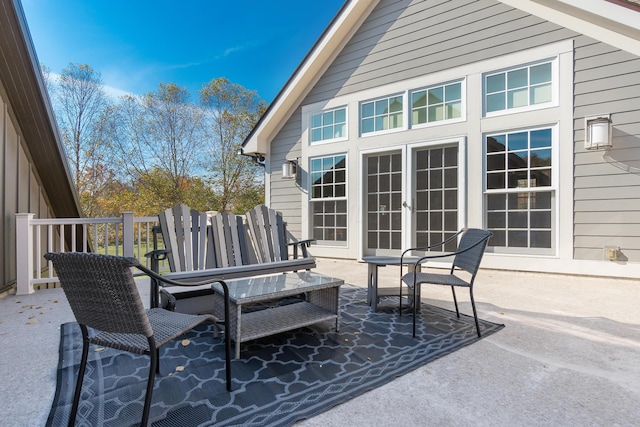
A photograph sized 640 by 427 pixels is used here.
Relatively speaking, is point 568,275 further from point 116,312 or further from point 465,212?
point 116,312

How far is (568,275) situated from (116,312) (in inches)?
210

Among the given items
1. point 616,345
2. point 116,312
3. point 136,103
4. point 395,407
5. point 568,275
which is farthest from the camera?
point 136,103

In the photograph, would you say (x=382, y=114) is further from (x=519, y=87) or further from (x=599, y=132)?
(x=599, y=132)

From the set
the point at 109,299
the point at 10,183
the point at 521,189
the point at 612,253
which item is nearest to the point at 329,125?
the point at 521,189

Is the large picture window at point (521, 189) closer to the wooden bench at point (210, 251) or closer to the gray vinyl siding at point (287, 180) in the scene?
the wooden bench at point (210, 251)

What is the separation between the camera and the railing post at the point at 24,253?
3.71m

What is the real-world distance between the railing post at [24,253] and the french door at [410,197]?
491 cm

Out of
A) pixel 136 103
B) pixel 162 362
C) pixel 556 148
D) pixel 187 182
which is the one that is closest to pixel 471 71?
pixel 556 148

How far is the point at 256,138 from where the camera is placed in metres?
7.43

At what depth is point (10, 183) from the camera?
410cm

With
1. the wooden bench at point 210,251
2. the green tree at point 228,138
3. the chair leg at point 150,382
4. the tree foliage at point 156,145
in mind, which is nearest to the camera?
the chair leg at point 150,382

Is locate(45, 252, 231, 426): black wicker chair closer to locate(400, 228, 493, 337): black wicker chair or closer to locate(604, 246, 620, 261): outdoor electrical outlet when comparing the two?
locate(400, 228, 493, 337): black wicker chair

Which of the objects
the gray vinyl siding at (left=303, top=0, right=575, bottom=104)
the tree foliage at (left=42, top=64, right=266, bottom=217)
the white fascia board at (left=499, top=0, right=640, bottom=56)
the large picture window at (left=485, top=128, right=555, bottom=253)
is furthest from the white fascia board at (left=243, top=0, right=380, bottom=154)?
the tree foliage at (left=42, top=64, right=266, bottom=217)

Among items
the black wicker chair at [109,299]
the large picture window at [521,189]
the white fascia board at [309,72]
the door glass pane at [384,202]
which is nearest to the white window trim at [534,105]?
the large picture window at [521,189]
